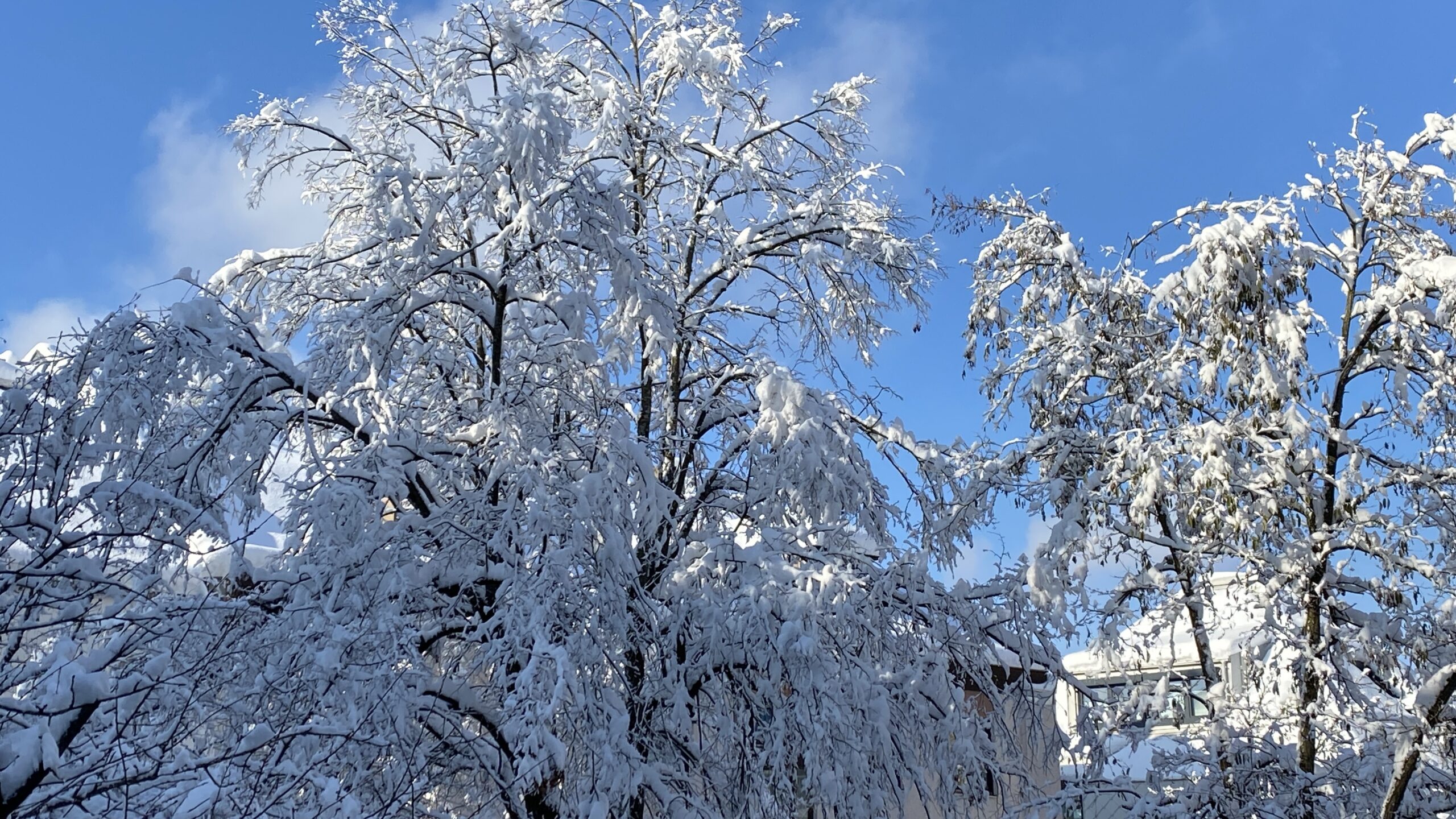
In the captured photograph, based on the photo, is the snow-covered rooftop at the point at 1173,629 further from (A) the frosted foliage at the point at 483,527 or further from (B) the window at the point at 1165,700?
(A) the frosted foliage at the point at 483,527

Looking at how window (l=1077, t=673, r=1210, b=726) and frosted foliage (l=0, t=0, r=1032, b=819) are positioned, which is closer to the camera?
frosted foliage (l=0, t=0, r=1032, b=819)

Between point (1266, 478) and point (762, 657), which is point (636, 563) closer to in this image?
point (762, 657)

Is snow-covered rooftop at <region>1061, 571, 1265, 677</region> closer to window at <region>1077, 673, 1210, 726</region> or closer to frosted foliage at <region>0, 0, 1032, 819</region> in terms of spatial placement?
window at <region>1077, 673, 1210, 726</region>

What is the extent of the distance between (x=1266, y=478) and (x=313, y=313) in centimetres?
864

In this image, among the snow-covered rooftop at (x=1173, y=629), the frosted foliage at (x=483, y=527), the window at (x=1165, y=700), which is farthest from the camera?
the window at (x=1165, y=700)

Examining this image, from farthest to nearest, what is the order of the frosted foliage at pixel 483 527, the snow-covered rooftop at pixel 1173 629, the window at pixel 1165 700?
1. the window at pixel 1165 700
2. the snow-covered rooftop at pixel 1173 629
3. the frosted foliage at pixel 483 527

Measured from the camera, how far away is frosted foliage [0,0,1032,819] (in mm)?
5703

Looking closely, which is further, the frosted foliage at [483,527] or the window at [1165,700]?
the window at [1165,700]

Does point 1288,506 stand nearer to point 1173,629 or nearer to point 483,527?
point 1173,629

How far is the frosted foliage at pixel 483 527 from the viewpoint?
18.7ft

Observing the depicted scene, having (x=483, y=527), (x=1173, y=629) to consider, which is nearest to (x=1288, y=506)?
(x=1173, y=629)

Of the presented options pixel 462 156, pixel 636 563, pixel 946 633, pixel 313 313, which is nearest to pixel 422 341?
pixel 313 313

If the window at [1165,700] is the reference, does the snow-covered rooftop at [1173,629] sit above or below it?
Answer: above

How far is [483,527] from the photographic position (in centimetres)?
741
